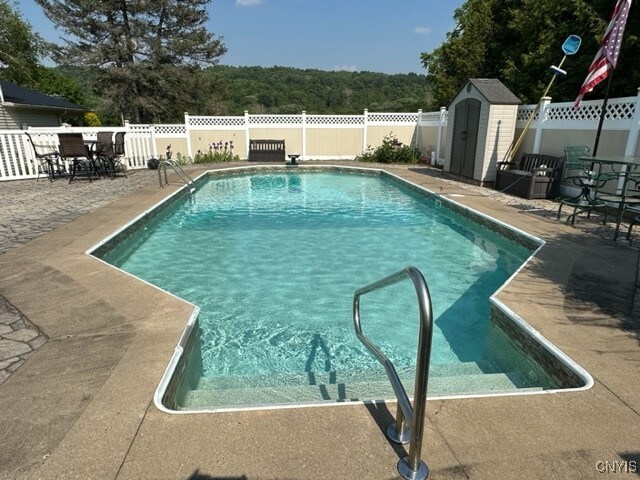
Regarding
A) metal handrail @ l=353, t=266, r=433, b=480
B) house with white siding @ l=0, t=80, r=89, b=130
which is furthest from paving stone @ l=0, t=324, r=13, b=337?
house with white siding @ l=0, t=80, r=89, b=130

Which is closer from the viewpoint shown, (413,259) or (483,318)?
(483,318)

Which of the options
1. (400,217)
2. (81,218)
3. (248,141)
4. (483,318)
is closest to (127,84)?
(248,141)

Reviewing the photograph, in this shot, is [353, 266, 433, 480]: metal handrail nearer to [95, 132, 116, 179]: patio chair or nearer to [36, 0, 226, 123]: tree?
[95, 132, 116, 179]: patio chair

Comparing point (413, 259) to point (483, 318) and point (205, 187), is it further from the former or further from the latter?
point (205, 187)

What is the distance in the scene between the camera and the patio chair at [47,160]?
1019cm

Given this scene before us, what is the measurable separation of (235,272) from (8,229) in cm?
347

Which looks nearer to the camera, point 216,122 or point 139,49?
point 216,122

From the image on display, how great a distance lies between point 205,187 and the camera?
1120 centimetres

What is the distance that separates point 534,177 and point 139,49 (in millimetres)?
22620

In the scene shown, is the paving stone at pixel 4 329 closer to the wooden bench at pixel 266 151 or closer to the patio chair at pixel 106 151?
the patio chair at pixel 106 151

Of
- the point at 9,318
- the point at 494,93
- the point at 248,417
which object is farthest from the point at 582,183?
the point at 9,318

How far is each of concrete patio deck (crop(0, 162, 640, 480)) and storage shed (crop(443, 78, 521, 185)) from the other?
661 cm

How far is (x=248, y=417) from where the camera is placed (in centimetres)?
203

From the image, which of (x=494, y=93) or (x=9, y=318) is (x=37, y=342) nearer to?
(x=9, y=318)
